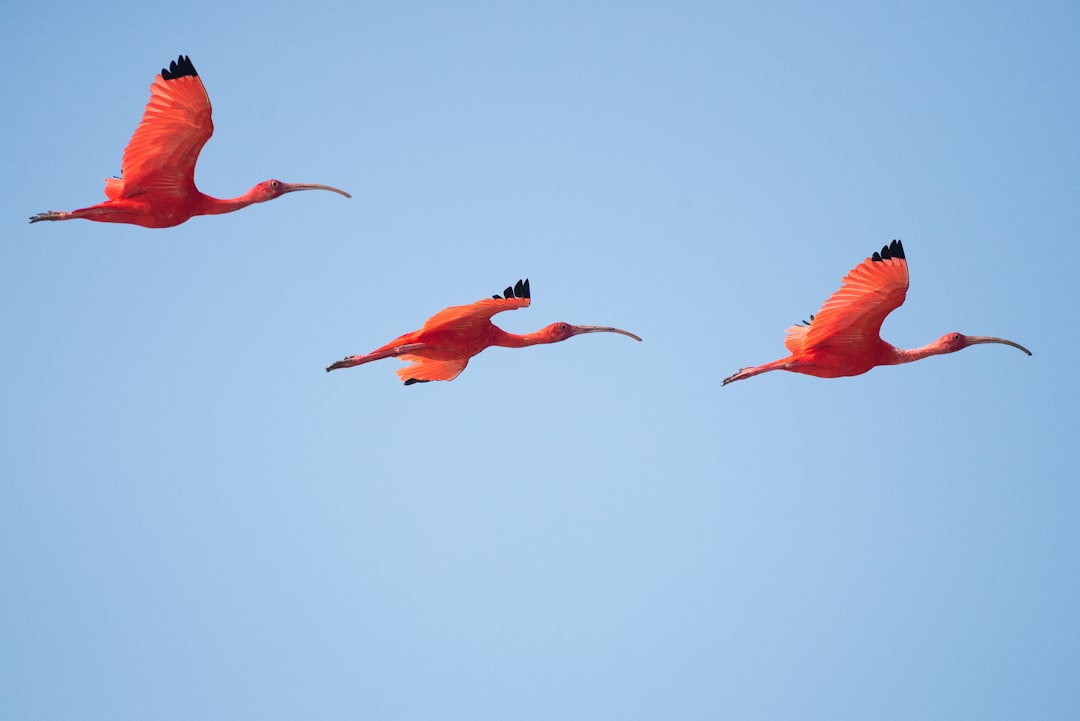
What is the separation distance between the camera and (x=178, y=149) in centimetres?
3036

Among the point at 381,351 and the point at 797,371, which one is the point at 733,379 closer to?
the point at 797,371

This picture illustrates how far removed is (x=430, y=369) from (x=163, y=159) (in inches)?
230

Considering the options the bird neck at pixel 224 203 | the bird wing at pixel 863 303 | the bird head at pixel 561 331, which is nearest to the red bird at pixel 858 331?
the bird wing at pixel 863 303

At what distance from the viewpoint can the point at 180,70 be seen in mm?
29953

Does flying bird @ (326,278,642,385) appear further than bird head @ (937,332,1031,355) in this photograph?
No

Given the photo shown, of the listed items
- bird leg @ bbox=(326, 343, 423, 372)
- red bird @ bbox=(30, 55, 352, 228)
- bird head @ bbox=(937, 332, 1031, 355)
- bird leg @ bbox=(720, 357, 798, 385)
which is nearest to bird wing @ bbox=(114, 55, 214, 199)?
red bird @ bbox=(30, 55, 352, 228)

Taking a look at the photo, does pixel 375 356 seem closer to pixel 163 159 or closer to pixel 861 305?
pixel 163 159

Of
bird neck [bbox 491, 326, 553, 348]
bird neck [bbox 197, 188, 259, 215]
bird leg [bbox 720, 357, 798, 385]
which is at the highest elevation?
bird neck [bbox 197, 188, 259, 215]

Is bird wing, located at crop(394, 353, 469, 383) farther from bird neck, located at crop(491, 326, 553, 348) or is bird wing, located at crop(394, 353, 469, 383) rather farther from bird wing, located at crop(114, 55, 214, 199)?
bird wing, located at crop(114, 55, 214, 199)

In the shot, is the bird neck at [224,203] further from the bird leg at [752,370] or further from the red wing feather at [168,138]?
the bird leg at [752,370]

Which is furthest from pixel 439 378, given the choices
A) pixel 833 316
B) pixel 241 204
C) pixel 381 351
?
pixel 833 316

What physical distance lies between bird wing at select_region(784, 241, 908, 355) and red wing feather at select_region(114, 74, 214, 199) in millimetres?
10623

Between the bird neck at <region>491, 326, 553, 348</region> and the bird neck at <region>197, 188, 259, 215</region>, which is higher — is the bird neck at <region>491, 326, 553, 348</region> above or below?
below

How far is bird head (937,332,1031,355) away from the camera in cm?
3219
